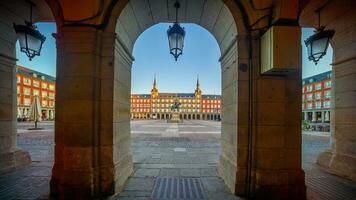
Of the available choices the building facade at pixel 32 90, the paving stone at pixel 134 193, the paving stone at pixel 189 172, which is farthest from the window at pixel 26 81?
the paving stone at pixel 134 193

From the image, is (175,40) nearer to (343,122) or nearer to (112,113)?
(112,113)

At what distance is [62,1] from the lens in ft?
12.2

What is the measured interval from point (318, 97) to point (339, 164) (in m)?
58.4

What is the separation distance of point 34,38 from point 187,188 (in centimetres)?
505

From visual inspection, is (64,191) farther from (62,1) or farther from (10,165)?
(62,1)

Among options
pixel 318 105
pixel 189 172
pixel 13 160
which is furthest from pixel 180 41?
pixel 318 105

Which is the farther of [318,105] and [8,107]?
[318,105]

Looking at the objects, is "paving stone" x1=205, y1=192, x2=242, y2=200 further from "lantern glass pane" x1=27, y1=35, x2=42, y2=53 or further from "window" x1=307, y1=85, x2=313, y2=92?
"window" x1=307, y1=85, x2=313, y2=92

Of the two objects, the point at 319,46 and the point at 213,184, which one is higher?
the point at 319,46

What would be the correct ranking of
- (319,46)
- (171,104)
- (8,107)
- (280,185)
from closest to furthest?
(280,185), (319,46), (8,107), (171,104)

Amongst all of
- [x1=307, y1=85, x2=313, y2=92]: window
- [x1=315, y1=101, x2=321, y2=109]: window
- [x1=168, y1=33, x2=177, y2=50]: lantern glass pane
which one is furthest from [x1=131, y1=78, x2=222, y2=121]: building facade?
[x1=168, y1=33, x2=177, y2=50]: lantern glass pane

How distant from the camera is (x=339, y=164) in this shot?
214 inches

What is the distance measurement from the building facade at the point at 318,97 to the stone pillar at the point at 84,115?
181 ft

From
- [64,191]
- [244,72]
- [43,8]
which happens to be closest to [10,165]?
[64,191]
